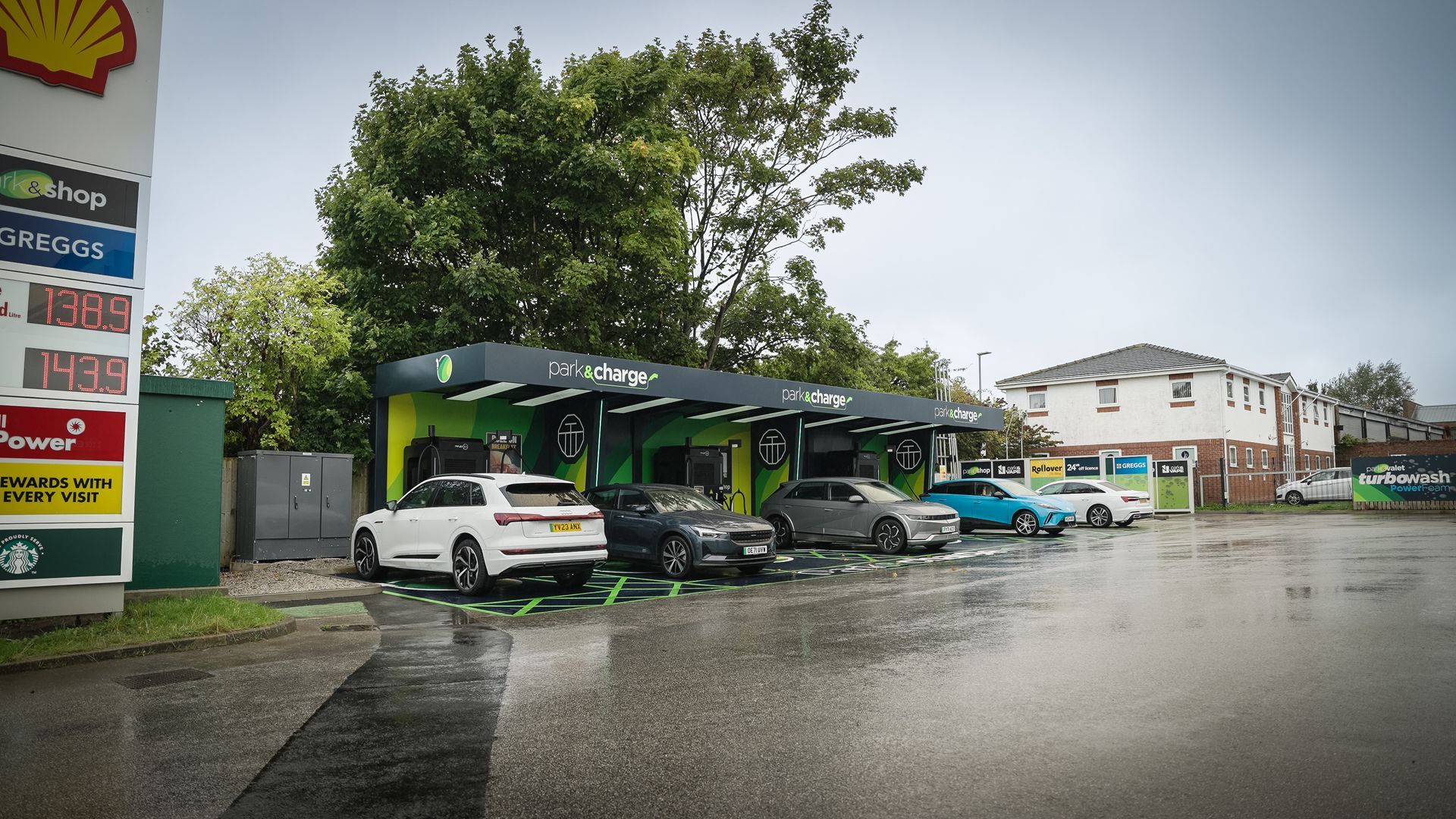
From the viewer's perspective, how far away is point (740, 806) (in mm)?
4133

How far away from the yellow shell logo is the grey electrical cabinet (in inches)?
288

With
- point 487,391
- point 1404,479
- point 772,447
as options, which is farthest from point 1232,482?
point 487,391

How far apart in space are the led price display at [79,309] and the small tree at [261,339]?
758cm

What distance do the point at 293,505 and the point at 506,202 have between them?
10.4m

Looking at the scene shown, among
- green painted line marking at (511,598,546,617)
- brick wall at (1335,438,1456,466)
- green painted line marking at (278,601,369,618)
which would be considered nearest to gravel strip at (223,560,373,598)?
green painted line marking at (278,601,369,618)

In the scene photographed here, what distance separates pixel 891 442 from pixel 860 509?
1110 cm

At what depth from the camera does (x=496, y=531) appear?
11.8 metres

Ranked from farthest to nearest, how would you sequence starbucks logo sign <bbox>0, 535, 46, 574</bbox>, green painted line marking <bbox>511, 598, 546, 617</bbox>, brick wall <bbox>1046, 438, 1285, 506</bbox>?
brick wall <bbox>1046, 438, 1285, 506</bbox> < green painted line marking <bbox>511, 598, 546, 617</bbox> < starbucks logo sign <bbox>0, 535, 46, 574</bbox>

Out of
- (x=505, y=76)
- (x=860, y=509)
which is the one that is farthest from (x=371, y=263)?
(x=860, y=509)

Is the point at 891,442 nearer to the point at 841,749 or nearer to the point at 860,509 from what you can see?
the point at 860,509

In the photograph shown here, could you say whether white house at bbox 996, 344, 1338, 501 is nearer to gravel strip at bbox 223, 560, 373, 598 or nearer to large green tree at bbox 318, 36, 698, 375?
large green tree at bbox 318, 36, 698, 375

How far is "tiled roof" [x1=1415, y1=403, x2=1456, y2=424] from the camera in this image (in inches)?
3268

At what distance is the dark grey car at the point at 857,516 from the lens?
1858cm

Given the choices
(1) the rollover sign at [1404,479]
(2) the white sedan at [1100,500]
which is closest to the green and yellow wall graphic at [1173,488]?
(1) the rollover sign at [1404,479]
